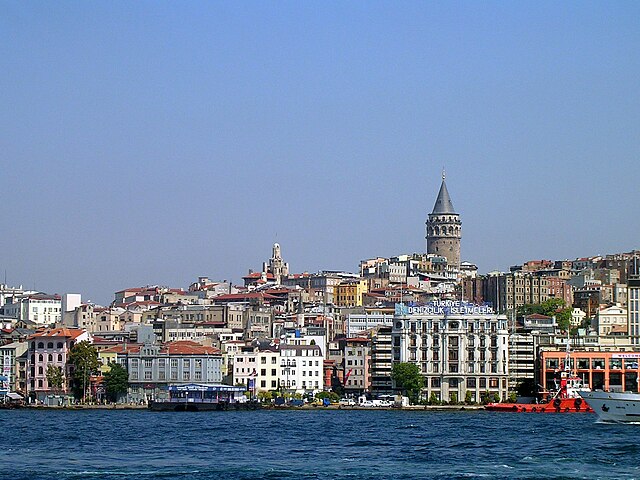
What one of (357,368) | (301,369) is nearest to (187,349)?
(301,369)

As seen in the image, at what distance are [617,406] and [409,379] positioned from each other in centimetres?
2613

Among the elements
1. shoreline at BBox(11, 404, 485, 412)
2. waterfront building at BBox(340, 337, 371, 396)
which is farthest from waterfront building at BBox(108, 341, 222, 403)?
waterfront building at BBox(340, 337, 371, 396)

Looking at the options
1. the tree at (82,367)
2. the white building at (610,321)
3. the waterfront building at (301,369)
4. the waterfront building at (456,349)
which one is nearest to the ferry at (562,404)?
the waterfront building at (456,349)

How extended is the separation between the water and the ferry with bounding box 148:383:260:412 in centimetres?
1105

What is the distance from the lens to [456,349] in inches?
3701

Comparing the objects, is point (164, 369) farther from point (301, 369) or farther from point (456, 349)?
point (456, 349)

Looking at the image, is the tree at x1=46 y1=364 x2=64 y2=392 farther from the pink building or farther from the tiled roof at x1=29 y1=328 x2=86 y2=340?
the tiled roof at x1=29 y1=328 x2=86 y2=340

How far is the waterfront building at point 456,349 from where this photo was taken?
93.4m

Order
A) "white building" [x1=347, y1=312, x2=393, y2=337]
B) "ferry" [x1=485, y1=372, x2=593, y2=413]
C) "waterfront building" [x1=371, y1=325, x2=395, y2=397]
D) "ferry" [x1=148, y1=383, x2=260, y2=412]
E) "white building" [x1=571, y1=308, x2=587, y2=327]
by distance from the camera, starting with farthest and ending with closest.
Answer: "white building" [x1=571, y1=308, x2=587, y2=327] → "white building" [x1=347, y1=312, x2=393, y2=337] → "waterfront building" [x1=371, y1=325, x2=395, y2=397] → "ferry" [x1=148, y1=383, x2=260, y2=412] → "ferry" [x1=485, y1=372, x2=593, y2=413]

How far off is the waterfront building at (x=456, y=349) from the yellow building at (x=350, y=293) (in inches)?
2037

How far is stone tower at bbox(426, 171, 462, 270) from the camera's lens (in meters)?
195

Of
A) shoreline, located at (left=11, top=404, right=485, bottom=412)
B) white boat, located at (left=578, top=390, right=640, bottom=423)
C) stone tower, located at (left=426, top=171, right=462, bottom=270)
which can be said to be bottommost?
shoreline, located at (left=11, top=404, right=485, bottom=412)

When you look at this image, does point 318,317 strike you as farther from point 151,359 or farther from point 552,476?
point 552,476

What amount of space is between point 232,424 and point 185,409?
1869 centimetres
